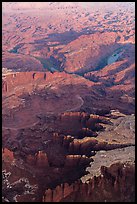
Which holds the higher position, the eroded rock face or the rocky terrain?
the rocky terrain

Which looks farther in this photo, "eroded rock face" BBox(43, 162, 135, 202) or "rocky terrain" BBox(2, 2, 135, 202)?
"rocky terrain" BBox(2, 2, 135, 202)

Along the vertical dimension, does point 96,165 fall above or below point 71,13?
below

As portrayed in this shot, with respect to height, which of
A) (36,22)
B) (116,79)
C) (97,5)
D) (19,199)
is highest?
(97,5)

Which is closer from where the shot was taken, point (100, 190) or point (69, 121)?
point (100, 190)

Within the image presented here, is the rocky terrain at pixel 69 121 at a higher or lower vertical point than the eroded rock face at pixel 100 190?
higher

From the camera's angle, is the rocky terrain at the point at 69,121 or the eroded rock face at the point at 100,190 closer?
the eroded rock face at the point at 100,190

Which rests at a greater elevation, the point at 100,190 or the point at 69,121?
the point at 69,121

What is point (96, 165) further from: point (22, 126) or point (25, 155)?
point (22, 126)


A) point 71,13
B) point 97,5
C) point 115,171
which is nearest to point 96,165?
point 115,171
